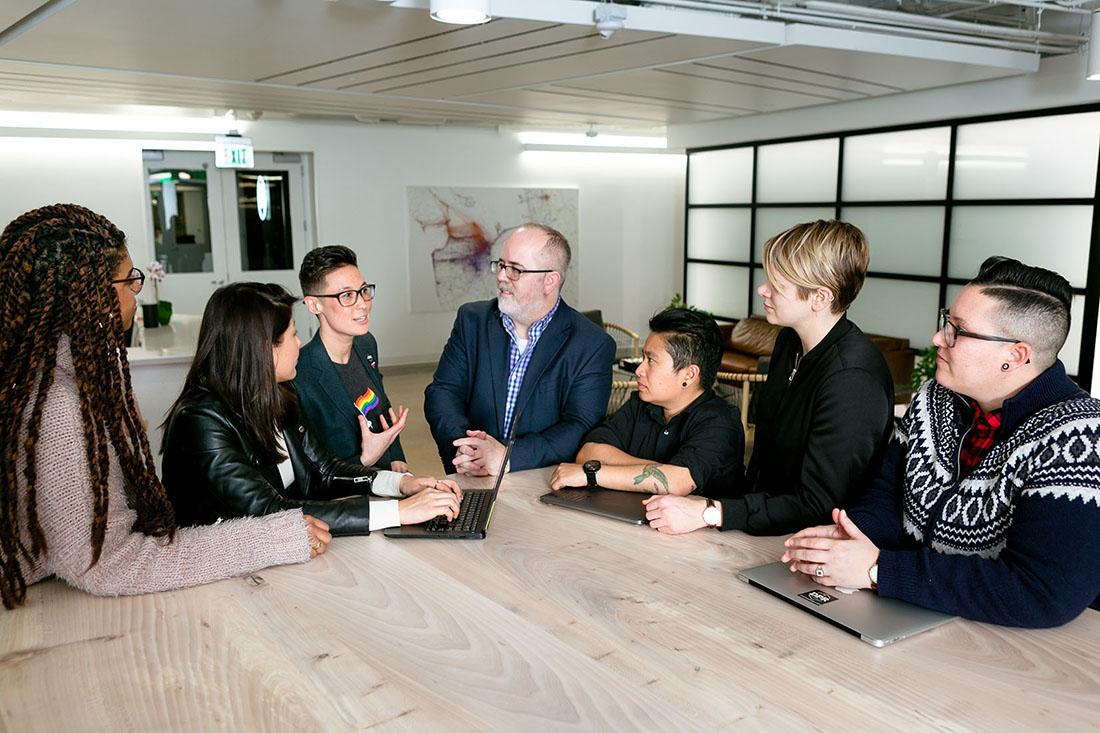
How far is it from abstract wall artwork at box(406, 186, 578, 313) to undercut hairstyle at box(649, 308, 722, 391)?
807 centimetres

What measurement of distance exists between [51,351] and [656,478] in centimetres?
149

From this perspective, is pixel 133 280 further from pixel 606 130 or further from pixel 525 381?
pixel 606 130

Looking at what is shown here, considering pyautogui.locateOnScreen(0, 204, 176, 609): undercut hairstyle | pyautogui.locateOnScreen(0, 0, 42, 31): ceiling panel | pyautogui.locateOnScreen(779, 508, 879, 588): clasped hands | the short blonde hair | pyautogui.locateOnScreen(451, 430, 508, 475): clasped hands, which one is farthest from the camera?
pyautogui.locateOnScreen(0, 0, 42, 31): ceiling panel

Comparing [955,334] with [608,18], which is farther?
[608,18]

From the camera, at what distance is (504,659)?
4.82 feet

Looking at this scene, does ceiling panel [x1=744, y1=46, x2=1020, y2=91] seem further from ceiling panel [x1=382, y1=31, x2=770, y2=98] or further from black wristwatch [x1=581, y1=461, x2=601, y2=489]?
black wristwatch [x1=581, y1=461, x2=601, y2=489]

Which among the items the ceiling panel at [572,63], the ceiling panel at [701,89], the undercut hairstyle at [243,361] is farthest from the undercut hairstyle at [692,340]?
the ceiling panel at [701,89]

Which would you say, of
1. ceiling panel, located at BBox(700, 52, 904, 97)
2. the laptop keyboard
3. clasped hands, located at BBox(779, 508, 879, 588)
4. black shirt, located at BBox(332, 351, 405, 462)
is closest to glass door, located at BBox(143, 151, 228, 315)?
ceiling panel, located at BBox(700, 52, 904, 97)

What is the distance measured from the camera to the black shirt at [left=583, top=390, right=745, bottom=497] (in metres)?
2.46

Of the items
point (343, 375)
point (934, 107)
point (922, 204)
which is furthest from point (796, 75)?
point (343, 375)

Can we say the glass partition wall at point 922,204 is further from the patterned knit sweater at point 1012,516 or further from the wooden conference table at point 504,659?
the wooden conference table at point 504,659

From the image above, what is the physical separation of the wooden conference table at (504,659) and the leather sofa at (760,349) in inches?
220

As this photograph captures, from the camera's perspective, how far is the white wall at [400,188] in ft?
28.0

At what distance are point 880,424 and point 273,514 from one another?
4.86ft
